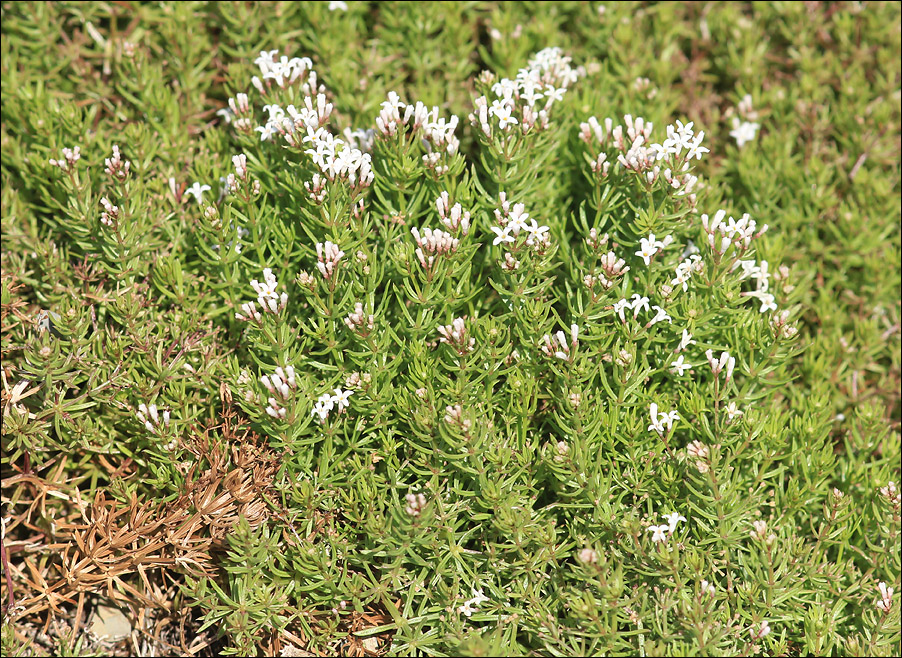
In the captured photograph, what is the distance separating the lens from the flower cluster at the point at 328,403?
4.25 meters

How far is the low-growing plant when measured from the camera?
421 centimetres

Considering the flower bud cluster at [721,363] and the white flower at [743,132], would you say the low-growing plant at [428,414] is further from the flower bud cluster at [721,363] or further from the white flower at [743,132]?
the white flower at [743,132]

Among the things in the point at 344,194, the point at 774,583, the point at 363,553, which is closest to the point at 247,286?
the point at 344,194

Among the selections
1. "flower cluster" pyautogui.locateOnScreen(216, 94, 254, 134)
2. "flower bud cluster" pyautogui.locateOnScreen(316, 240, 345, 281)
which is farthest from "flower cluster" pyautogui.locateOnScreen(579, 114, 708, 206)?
"flower cluster" pyautogui.locateOnScreen(216, 94, 254, 134)

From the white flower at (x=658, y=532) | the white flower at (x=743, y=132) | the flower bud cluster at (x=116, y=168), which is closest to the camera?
the white flower at (x=658, y=532)

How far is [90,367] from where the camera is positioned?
4.49m

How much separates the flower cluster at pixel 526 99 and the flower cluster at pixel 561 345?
1.20 metres

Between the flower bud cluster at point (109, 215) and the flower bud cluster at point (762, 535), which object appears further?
the flower bud cluster at point (109, 215)

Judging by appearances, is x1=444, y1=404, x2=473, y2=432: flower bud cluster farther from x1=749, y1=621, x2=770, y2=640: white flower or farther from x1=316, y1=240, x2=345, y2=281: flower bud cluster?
x1=749, y1=621, x2=770, y2=640: white flower

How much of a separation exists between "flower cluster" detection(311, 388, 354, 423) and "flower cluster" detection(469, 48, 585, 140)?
167 cm

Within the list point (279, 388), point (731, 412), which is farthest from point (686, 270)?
point (279, 388)

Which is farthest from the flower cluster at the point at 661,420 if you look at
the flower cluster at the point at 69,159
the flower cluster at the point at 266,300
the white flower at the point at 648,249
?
the flower cluster at the point at 69,159

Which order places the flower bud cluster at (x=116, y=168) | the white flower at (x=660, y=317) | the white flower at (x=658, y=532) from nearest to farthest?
the white flower at (x=658, y=532) < the white flower at (x=660, y=317) < the flower bud cluster at (x=116, y=168)

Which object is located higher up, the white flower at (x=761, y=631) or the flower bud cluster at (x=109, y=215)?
the flower bud cluster at (x=109, y=215)
